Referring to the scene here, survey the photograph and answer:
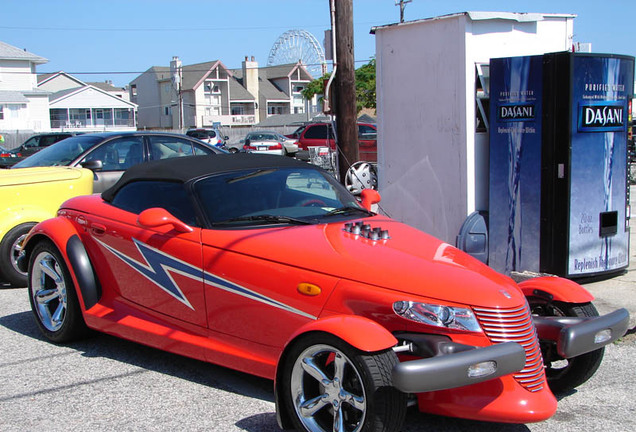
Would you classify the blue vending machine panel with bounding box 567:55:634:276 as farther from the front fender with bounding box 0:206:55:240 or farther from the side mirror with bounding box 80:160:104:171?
the side mirror with bounding box 80:160:104:171

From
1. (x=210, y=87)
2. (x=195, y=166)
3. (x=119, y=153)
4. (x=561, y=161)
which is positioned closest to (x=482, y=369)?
(x=195, y=166)

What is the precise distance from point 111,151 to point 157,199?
5.33 metres

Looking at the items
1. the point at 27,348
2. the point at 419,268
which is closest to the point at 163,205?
the point at 27,348

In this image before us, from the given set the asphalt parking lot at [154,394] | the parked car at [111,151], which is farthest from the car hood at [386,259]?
the parked car at [111,151]

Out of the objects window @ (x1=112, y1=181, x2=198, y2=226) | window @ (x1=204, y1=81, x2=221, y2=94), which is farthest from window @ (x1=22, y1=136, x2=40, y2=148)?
window @ (x1=204, y1=81, x2=221, y2=94)

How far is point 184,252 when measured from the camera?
14.5 ft

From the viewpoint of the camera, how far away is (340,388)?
3406 millimetres

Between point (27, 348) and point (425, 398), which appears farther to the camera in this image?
point (27, 348)

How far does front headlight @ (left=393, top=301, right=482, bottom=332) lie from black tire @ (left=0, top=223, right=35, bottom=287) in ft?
16.8

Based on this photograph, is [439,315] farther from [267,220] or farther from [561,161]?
[561,161]

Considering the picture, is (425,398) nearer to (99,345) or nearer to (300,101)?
(99,345)

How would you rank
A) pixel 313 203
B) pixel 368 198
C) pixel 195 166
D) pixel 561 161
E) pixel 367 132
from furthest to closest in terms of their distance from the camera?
pixel 367 132, pixel 561 161, pixel 368 198, pixel 195 166, pixel 313 203

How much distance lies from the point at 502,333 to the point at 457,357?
432 millimetres

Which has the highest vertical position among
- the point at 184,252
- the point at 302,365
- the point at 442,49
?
the point at 442,49
